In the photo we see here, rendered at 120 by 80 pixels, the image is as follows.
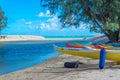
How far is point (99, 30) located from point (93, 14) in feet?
9.43

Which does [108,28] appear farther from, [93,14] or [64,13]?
[64,13]

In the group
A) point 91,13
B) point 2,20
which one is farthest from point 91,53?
point 2,20

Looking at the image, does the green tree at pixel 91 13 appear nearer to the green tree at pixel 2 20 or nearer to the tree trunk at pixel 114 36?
the tree trunk at pixel 114 36

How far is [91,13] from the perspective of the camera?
34750 millimetres

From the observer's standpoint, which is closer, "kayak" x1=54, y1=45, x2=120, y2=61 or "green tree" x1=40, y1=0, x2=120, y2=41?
"kayak" x1=54, y1=45, x2=120, y2=61

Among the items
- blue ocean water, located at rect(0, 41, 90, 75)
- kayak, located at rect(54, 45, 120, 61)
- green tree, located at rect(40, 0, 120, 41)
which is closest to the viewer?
kayak, located at rect(54, 45, 120, 61)

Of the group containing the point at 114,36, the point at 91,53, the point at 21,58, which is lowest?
the point at 21,58

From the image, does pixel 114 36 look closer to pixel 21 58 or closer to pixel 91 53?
pixel 21 58

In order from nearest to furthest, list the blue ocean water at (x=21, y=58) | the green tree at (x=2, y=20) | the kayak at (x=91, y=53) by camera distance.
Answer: the kayak at (x=91, y=53), the blue ocean water at (x=21, y=58), the green tree at (x=2, y=20)

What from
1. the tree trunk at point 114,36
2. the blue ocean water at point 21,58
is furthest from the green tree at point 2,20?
the tree trunk at point 114,36

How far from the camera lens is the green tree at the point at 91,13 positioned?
3375 centimetres

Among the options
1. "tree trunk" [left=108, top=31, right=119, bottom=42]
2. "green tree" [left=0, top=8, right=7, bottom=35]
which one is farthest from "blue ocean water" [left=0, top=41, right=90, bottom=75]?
"green tree" [left=0, top=8, right=7, bottom=35]

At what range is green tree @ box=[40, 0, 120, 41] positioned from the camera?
3375 cm

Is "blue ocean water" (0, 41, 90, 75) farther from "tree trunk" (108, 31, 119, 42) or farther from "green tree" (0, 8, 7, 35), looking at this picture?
"green tree" (0, 8, 7, 35)
